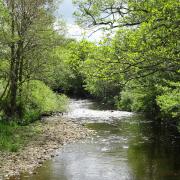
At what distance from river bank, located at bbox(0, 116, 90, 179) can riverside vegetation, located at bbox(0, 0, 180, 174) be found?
0.85m

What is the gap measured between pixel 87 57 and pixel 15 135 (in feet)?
36.4

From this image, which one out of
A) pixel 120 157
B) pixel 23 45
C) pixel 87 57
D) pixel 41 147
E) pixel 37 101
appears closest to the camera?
pixel 87 57

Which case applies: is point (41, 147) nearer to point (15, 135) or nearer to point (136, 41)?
point (15, 135)

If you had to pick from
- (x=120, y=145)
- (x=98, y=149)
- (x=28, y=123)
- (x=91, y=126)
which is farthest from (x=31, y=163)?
(x=91, y=126)

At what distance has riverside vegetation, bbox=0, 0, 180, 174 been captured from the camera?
9578mm

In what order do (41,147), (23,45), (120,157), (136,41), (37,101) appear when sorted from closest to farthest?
(136,41) < (120,157) < (41,147) < (23,45) < (37,101)

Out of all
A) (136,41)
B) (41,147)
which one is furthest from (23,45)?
(136,41)

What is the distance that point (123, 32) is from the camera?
34.9 ft

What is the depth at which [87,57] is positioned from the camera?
11.5 meters

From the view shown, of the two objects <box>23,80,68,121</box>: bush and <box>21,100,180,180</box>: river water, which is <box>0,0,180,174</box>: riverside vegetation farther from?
<box>21,100,180,180</box>: river water

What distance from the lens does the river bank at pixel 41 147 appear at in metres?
14.6

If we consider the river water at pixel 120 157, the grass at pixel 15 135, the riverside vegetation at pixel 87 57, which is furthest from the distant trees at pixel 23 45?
the river water at pixel 120 157

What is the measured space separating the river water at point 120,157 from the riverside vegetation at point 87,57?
91.5 inches

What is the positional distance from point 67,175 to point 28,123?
1231 cm
